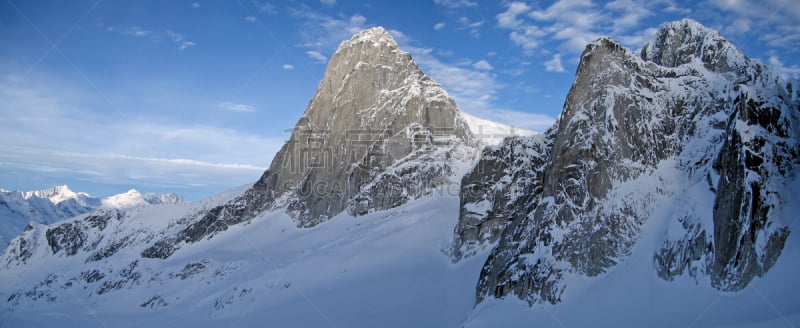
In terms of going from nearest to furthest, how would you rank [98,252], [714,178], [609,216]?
1. [714,178]
2. [609,216]
3. [98,252]

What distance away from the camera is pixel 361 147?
4299 inches

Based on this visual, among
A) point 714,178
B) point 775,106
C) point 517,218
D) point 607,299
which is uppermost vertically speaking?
point 775,106

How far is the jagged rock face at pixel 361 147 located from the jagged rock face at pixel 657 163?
42717mm

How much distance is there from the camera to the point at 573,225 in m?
48.9

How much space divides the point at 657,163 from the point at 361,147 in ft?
219

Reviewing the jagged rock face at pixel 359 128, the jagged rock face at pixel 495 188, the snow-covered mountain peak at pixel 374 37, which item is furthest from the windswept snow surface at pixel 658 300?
the snow-covered mountain peak at pixel 374 37

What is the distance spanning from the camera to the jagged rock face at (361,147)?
98125 millimetres

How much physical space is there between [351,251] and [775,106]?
179ft

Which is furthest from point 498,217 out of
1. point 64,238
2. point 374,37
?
point 64,238

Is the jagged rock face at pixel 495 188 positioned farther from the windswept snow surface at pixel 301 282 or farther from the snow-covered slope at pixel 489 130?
the snow-covered slope at pixel 489 130

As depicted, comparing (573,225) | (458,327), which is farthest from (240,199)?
(573,225)

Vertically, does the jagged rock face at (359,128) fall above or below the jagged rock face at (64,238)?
above

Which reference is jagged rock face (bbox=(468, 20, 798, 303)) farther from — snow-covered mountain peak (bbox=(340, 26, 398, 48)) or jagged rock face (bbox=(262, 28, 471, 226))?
snow-covered mountain peak (bbox=(340, 26, 398, 48))

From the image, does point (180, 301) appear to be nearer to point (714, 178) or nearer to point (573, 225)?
point (573, 225)
